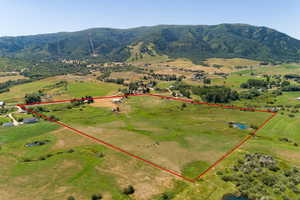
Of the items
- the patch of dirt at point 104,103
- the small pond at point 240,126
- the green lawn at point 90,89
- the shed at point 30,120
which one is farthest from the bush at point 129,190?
the green lawn at point 90,89

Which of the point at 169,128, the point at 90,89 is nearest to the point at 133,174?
the point at 169,128

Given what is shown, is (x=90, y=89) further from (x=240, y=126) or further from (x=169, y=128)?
(x=240, y=126)

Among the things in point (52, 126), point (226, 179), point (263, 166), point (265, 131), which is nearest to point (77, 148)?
point (52, 126)

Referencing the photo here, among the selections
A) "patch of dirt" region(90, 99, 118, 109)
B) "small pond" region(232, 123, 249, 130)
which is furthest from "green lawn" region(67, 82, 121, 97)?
"small pond" region(232, 123, 249, 130)

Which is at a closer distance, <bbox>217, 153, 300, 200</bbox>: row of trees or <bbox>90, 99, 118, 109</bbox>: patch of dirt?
<bbox>217, 153, 300, 200</bbox>: row of trees

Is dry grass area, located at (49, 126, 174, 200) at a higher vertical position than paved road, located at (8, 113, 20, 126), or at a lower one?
lower

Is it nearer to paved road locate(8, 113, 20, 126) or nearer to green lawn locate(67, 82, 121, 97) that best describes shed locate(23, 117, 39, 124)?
paved road locate(8, 113, 20, 126)

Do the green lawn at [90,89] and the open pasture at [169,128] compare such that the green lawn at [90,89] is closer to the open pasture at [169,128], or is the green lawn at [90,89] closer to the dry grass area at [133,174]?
the open pasture at [169,128]

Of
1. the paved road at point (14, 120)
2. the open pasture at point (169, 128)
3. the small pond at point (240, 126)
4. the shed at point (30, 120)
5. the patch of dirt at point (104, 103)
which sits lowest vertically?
the small pond at point (240, 126)

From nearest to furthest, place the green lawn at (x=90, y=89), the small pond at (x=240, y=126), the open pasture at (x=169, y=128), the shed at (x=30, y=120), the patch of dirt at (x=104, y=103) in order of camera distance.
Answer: the open pasture at (x=169, y=128)
the small pond at (x=240, y=126)
the shed at (x=30, y=120)
the patch of dirt at (x=104, y=103)
the green lawn at (x=90, y=89)

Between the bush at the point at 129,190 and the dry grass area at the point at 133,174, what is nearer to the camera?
the bush at the point at 129,190

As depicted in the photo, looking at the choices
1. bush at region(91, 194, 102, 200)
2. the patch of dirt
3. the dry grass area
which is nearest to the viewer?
bush at region(91, 194, 102, 200)
